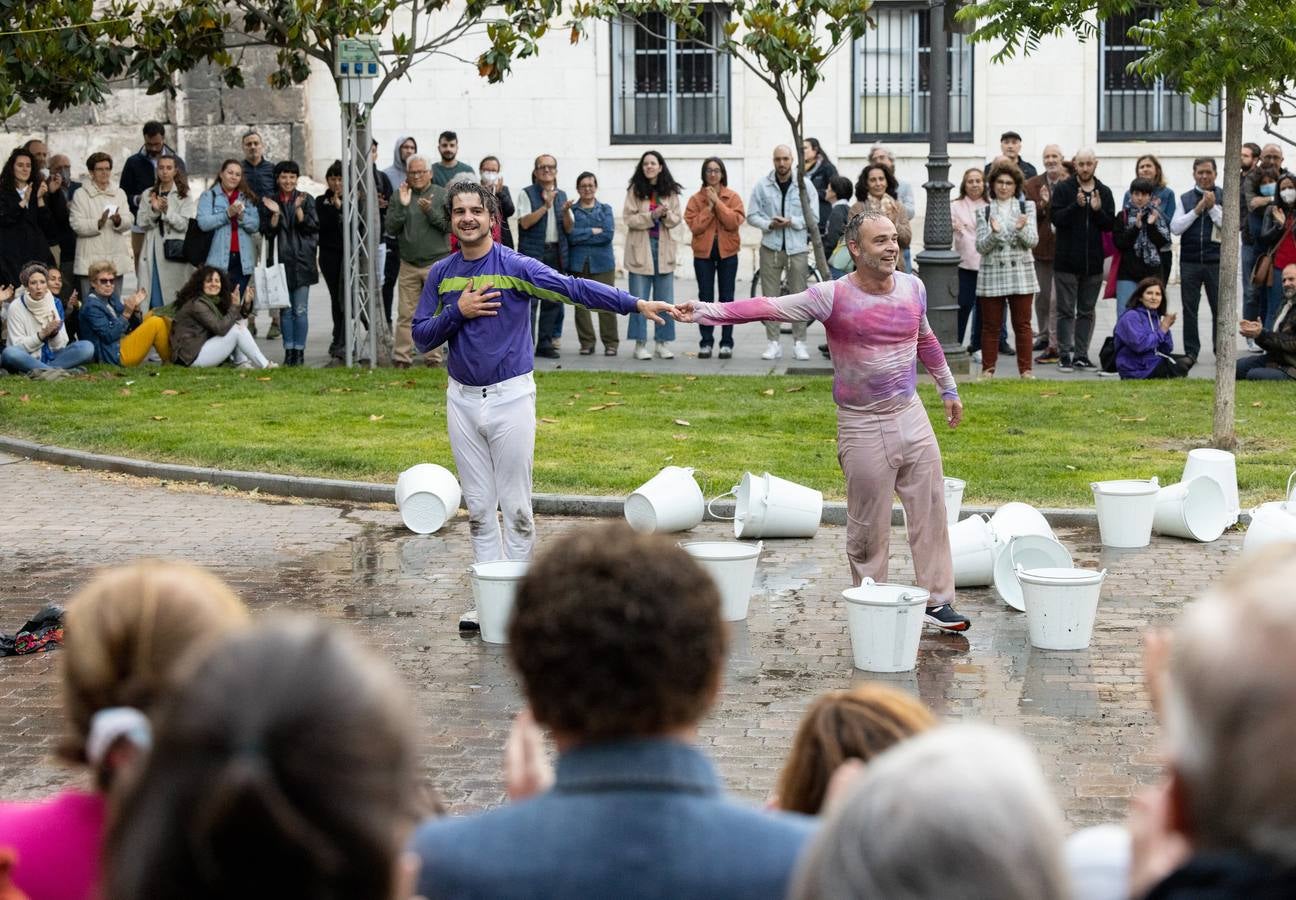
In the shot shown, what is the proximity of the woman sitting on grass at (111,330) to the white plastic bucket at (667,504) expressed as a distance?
28.0 feet

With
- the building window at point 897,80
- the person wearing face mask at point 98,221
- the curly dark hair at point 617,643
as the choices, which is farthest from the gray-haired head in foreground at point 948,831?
the building window at point 897,80

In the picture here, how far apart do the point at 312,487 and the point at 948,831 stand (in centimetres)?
1058

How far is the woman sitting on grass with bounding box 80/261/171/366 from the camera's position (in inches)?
704

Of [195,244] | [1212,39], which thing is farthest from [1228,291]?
[195,244]

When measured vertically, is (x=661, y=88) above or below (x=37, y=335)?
above

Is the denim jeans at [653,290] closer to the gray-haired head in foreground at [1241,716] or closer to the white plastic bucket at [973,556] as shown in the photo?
the white plastic bucket at [973,556]

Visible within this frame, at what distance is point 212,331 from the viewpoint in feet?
58.8

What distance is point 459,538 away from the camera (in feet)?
35.9

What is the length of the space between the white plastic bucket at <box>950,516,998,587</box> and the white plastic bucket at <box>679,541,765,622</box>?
1.33m

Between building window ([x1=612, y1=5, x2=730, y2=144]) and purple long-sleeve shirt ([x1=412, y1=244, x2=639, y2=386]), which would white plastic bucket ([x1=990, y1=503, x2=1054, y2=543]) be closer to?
purple long-sleeve shirt ([x1=412, y1=244, x2=639, y2=386])

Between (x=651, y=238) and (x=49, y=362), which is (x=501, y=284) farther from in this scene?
(x=651, y=238)

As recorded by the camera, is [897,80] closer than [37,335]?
No

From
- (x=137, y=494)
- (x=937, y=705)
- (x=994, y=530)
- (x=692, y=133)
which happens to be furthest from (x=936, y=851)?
(x=692, y=133)

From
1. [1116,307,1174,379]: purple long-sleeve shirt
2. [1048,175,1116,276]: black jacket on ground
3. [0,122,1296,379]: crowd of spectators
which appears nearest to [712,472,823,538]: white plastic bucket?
[1116,307,1174,379]: purple long-sleeve shirt
